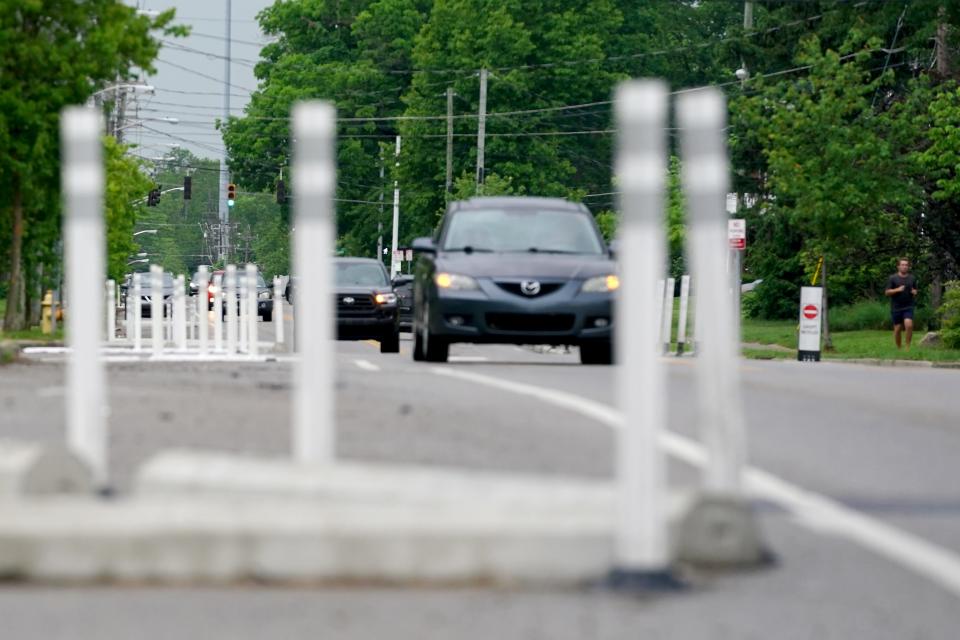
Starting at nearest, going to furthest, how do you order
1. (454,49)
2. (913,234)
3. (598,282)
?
(598,282) < (913,234) < (454,49)

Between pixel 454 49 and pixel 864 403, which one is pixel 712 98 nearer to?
pixel 864 403

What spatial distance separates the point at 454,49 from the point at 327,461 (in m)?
77.4

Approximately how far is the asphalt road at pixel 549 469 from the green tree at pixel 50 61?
12.6 metres

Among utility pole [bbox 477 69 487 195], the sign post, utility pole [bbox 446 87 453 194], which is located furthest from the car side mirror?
utility pole [bbox 446 87 453 194]

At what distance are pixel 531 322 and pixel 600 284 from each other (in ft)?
2.38

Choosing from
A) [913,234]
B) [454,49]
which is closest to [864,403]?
[913,234]

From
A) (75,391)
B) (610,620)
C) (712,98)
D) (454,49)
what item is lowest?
(610,620)

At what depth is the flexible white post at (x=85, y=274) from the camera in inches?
282

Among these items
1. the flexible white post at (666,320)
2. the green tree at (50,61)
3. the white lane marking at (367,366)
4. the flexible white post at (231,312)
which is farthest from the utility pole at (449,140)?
the white lane marking at (367,366)

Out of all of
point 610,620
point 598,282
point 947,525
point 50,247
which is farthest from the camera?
point 50,247

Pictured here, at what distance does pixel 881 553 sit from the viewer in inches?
277

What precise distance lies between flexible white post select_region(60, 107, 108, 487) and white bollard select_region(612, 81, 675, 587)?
1909 mm

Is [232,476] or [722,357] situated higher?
[722,357]

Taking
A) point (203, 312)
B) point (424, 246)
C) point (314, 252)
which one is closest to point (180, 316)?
point (203, 312)
